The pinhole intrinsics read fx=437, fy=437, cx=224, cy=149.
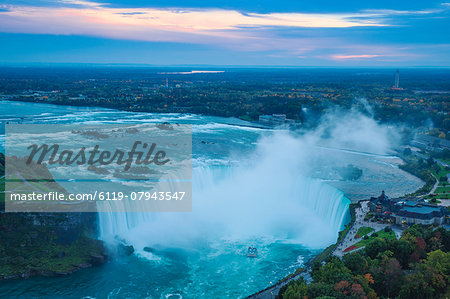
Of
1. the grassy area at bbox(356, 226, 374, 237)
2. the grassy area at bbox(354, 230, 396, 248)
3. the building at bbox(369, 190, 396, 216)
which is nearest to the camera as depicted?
the grassy area at bbox(354, 230, 396, 248)

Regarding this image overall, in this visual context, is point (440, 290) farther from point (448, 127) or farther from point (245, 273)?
point (448, 127)

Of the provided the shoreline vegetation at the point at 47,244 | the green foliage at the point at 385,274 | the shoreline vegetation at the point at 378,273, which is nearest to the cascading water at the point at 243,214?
the shoreline vegetation at the point at 47,244

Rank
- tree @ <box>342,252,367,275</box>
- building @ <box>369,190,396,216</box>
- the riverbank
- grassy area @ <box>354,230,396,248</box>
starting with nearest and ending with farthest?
tree @ <box>342,252,367,275</box> → the riverbank → grassy area @ <box>354,230,396,248</box> → building @ <box>369,190,396,216</box>

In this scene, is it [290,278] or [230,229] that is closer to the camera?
[290,278]

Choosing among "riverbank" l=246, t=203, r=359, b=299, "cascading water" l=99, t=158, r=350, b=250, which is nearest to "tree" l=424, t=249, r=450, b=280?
"riverbank" l=246, t=203, r=359, b=299

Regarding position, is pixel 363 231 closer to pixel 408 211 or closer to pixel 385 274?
pixel 408 211

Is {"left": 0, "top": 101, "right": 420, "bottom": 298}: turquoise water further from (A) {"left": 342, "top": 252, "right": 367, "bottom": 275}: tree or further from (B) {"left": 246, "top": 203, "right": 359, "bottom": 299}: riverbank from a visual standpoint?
(A) {"left": 342, "top": 252, "right": 367, "bottom": 275}: tree

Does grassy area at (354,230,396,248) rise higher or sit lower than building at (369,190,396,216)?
lower

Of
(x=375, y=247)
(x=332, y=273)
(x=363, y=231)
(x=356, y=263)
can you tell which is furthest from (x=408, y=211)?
(x=332, y=273)

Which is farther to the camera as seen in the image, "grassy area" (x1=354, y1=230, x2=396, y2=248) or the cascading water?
the cascading water
